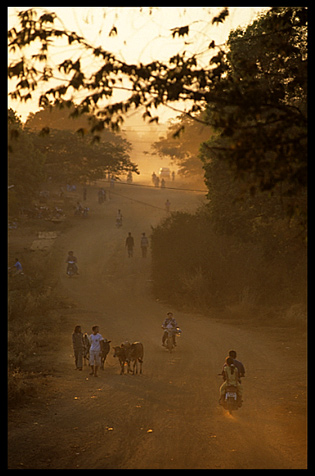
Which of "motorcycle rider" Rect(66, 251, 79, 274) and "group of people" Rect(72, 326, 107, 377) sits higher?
"motorcycle rider" Rect(66, 251, 79, 274)

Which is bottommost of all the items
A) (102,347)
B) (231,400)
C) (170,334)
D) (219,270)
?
(170,334)

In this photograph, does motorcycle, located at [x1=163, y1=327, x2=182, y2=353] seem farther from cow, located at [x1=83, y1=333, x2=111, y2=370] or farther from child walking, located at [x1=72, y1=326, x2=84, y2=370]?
child walking, located at [x1=72, y1=326, x2=84, y2=370]

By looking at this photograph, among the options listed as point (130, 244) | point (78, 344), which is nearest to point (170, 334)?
point (78, 344)

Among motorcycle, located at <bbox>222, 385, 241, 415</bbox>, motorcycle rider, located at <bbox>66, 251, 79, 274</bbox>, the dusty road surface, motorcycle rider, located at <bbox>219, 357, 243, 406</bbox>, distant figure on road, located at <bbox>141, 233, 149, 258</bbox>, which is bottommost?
the dusty road surface

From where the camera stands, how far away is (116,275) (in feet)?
147

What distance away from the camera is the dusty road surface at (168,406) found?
1233cm

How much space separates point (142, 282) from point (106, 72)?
33.8 metres

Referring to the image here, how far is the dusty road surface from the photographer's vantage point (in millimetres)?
12328

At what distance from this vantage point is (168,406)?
16031 millimetres

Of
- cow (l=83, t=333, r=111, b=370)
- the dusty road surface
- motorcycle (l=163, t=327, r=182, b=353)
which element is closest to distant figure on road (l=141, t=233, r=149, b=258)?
the dusty road surface

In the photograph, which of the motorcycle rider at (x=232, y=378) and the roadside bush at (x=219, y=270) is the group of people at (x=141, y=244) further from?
the motorcycle rider at (x=232, y=378)

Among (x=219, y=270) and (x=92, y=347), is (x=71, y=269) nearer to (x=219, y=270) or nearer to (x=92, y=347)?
(x=219, y=270)
